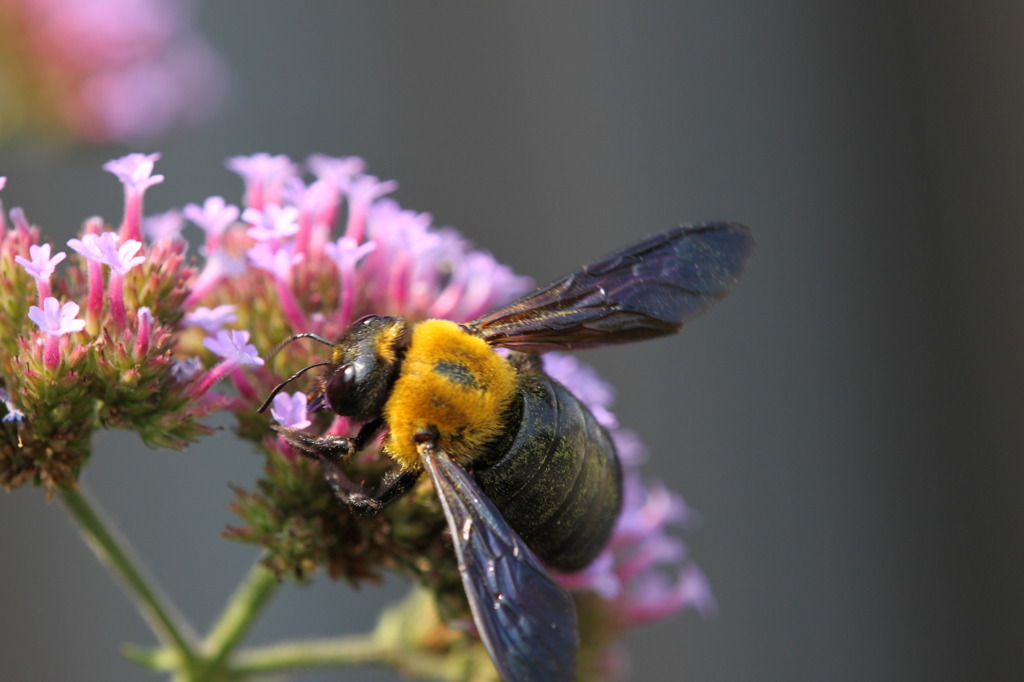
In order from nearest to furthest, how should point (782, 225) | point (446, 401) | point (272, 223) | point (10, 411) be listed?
point (446, 401)
point (10, 411)
point (272, 223)
point (782, 225)

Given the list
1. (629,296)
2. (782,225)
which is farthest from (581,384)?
(782,225)

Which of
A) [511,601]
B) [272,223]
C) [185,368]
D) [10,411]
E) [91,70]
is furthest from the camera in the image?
[91,70]

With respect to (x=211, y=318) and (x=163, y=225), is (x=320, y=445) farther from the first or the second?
(x=163, y=225)

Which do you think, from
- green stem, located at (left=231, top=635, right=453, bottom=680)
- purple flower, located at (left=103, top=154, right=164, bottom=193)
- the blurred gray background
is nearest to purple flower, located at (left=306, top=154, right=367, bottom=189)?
purple flower, located at (left=103, top=154, right=164, bottom=193)

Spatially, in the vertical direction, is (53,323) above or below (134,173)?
below

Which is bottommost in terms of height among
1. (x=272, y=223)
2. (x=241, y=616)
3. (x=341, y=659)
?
(x=341, y=659)

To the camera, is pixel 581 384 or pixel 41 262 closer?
pixel 41 262

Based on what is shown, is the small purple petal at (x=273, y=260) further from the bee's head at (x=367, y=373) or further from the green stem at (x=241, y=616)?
the green stem at (x=241, y=616)
